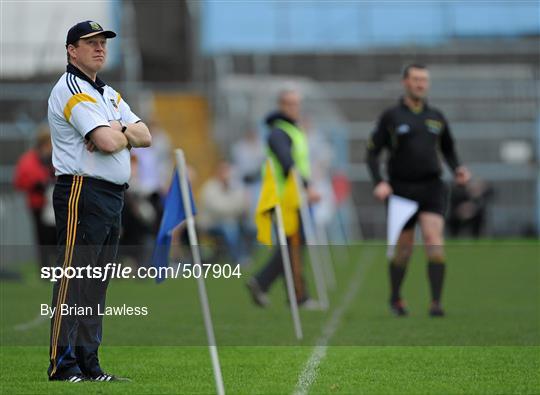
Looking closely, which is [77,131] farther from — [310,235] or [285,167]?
[310,235]

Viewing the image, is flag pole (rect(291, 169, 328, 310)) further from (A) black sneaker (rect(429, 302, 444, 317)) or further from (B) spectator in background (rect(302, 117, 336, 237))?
(B) spectator in background (rect(302, 117, 336, 237))

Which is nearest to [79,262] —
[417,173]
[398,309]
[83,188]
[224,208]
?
[83,188]

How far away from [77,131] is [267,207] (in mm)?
3583

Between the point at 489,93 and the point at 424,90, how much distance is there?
22.2 meters

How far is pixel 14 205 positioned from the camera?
23781mm

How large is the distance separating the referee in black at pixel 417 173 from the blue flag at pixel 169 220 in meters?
4.70

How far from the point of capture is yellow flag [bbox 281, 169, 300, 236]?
1418 cm

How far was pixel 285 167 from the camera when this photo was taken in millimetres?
14148

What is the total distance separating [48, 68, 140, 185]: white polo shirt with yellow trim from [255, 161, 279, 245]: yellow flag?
3329 mm

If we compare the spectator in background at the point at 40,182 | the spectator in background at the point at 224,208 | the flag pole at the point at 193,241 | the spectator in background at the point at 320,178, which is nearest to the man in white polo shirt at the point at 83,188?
the flag pole at the point at 193,241

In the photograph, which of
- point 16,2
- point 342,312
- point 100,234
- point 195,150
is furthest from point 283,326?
point 195,150

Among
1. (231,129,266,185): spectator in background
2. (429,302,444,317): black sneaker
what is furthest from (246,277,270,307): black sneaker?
(231,129,266,185): spectator in background

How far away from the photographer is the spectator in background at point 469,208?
32.5m

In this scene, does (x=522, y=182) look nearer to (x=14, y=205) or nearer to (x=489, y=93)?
(x=489, y=93)
